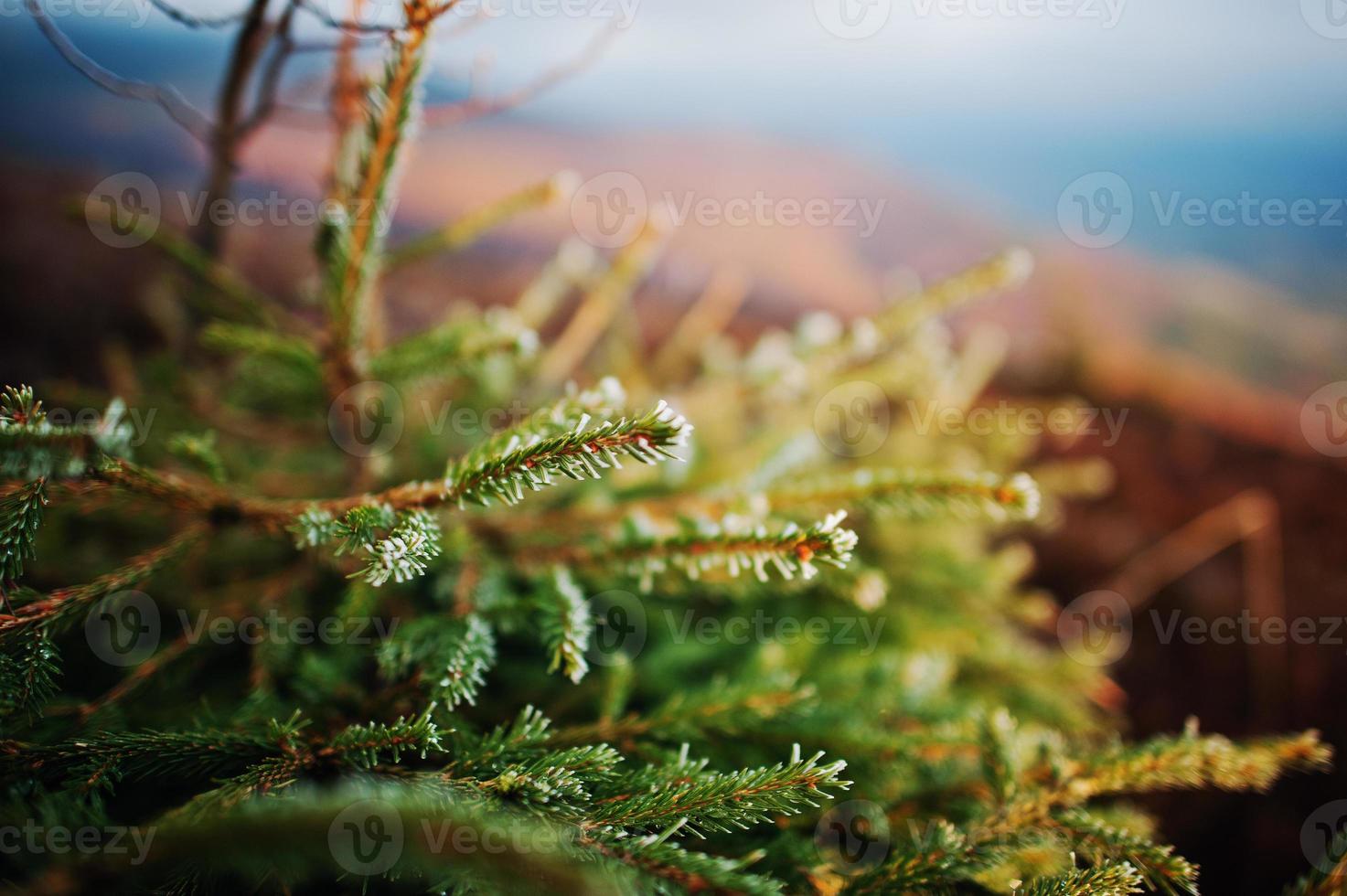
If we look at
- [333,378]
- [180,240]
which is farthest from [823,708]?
[180,240]

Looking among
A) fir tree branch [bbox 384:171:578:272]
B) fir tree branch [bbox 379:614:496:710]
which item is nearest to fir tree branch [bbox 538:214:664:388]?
fir tree branch [bbox 384:171:578:272]

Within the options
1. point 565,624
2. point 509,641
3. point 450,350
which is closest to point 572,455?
point 565,624

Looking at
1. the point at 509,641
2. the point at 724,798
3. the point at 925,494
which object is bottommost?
the point at 509,641

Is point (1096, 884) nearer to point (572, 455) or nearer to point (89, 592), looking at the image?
point (572, 455)

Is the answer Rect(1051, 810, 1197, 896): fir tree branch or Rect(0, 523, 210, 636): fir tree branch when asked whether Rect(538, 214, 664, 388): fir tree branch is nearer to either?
Rect(0, 523, 210, 636): fir tree branch

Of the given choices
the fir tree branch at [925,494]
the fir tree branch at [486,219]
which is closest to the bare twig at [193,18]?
the fir tree branch at [486,219]

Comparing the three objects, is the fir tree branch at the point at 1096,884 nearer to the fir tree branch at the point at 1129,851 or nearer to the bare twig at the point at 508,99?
the fir tree branch at the point at 1129,851

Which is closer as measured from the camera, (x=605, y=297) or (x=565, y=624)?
(x=565, y=624)

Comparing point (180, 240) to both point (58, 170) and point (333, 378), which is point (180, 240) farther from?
point (58, 170)
